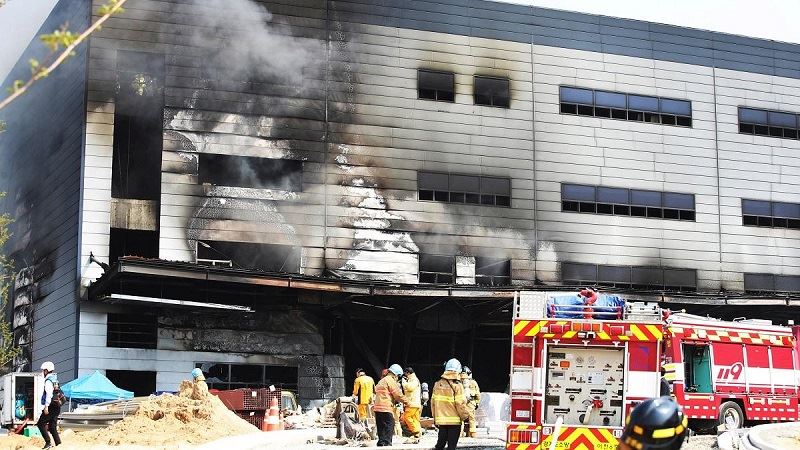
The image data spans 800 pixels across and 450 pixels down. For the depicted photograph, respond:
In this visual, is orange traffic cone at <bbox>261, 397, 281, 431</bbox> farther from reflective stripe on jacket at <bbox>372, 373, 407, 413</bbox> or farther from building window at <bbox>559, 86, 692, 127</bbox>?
building window at <bbox>559, 86, 692, 127</bbox>

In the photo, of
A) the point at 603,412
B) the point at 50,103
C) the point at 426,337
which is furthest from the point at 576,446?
the point at 50,103

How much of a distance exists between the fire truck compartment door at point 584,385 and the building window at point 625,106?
21.6 m

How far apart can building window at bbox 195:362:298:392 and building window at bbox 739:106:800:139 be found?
17.5m

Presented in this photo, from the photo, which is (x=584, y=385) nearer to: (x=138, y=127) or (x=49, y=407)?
(x=49, y=407)

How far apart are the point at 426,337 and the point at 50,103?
46.3 ft

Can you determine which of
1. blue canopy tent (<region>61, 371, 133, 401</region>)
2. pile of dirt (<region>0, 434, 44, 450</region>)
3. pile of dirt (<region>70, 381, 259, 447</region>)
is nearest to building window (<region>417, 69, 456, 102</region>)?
blue canopy tent (<region>61, 371, 133, 401</region>)

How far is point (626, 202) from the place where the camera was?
124ft

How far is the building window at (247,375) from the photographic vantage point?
3269cm

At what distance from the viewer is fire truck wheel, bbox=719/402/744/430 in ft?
77.2

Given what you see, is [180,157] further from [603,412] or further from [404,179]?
[603,412]

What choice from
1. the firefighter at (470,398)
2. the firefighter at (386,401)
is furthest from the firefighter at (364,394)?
the firefighter at (386,401)

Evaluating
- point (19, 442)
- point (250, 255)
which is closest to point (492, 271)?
point (250, 255)

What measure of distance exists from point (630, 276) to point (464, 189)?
6171mm

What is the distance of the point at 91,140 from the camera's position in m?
32.3
